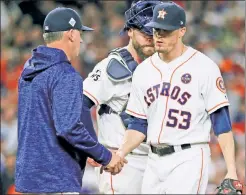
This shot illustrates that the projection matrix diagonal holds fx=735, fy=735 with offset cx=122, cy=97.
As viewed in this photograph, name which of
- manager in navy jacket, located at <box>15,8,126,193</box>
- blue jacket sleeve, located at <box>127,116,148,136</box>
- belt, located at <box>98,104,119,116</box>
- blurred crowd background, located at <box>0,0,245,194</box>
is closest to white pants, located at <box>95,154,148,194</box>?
belt, located at <box>98,104,119,116</box>

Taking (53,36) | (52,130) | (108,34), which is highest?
(108,34)

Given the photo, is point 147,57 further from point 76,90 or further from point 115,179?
point 76,90

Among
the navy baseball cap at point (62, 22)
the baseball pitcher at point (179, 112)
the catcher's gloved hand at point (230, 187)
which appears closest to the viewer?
the catcher's gloved hand at point (230, 187)

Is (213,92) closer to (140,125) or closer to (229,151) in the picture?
(229,151)

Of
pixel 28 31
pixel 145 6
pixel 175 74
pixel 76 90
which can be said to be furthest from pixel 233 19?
pixel 76 90

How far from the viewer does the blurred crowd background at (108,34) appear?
10.4 meters

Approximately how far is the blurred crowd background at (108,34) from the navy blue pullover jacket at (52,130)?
5.63 metres

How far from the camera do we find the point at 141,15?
5547 millimetres

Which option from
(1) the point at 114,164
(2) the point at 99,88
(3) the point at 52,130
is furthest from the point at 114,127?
(3) the point at 52,130

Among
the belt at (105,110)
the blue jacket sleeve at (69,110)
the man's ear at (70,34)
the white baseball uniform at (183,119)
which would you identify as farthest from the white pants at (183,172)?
the man's ear at (70,34)

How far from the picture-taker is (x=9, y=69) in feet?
34.4

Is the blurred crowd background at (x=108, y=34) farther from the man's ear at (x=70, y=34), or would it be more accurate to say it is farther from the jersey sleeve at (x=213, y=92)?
the man's ear at (x=70, y=34)

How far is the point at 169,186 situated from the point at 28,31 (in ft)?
22.0

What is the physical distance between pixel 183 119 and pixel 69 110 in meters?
0.88
